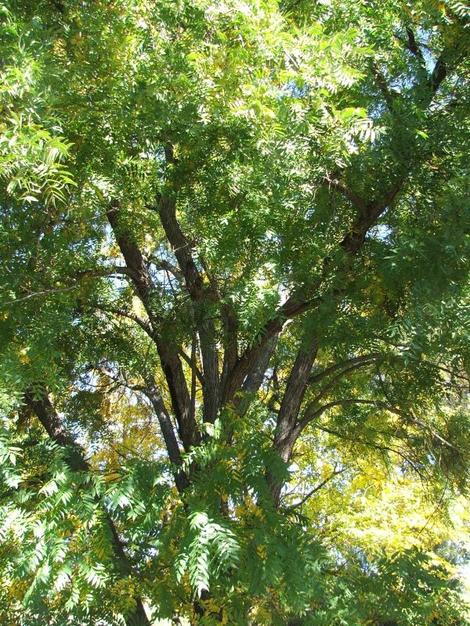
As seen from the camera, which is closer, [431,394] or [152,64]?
[152,64]

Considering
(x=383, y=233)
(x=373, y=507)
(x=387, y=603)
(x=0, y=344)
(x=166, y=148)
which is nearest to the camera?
(x=0, y=344)

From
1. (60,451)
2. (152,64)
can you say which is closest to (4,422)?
(60,451)

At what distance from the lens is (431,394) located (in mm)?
5332

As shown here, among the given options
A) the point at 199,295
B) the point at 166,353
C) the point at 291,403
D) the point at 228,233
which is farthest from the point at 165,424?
the point at 228,233

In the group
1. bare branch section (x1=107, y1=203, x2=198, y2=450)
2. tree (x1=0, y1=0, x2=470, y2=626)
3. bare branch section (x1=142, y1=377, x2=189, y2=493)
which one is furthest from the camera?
bare branch section (x1=142, y1=377, x2=189, y2=493)

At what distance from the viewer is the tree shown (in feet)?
9.57

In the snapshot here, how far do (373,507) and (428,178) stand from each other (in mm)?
6446

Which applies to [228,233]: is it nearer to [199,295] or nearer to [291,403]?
[199,295]

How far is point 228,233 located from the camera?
373cm

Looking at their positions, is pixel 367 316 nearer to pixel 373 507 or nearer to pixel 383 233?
pixel 383 233

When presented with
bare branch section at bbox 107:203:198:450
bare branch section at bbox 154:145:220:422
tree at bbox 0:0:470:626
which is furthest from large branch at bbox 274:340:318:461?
bare branch section at bbox 107:203:198:450

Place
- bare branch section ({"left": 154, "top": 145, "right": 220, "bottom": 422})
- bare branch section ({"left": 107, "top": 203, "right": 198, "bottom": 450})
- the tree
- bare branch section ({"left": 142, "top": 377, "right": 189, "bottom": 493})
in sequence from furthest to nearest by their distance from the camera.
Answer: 1. bare branch section ({"left": 142, "top": 377, "right": 189, "bottom": 493})
2. bare branch section ({"left": 107, "top": 203, "right": 198, "bottom": 450})
3. bare branch section ({"left": 154, "top": 145, "right": 220, "bottom": 422})
4. the tree

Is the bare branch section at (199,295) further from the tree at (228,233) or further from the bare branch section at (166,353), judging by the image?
the bare branch section at (166,353)

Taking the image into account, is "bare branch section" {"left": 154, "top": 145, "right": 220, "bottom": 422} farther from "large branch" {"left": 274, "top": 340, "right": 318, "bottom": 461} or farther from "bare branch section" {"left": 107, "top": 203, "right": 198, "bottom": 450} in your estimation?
"large branch" {"left": 274, "top": 340, "right": 318, "bottom": 461}
